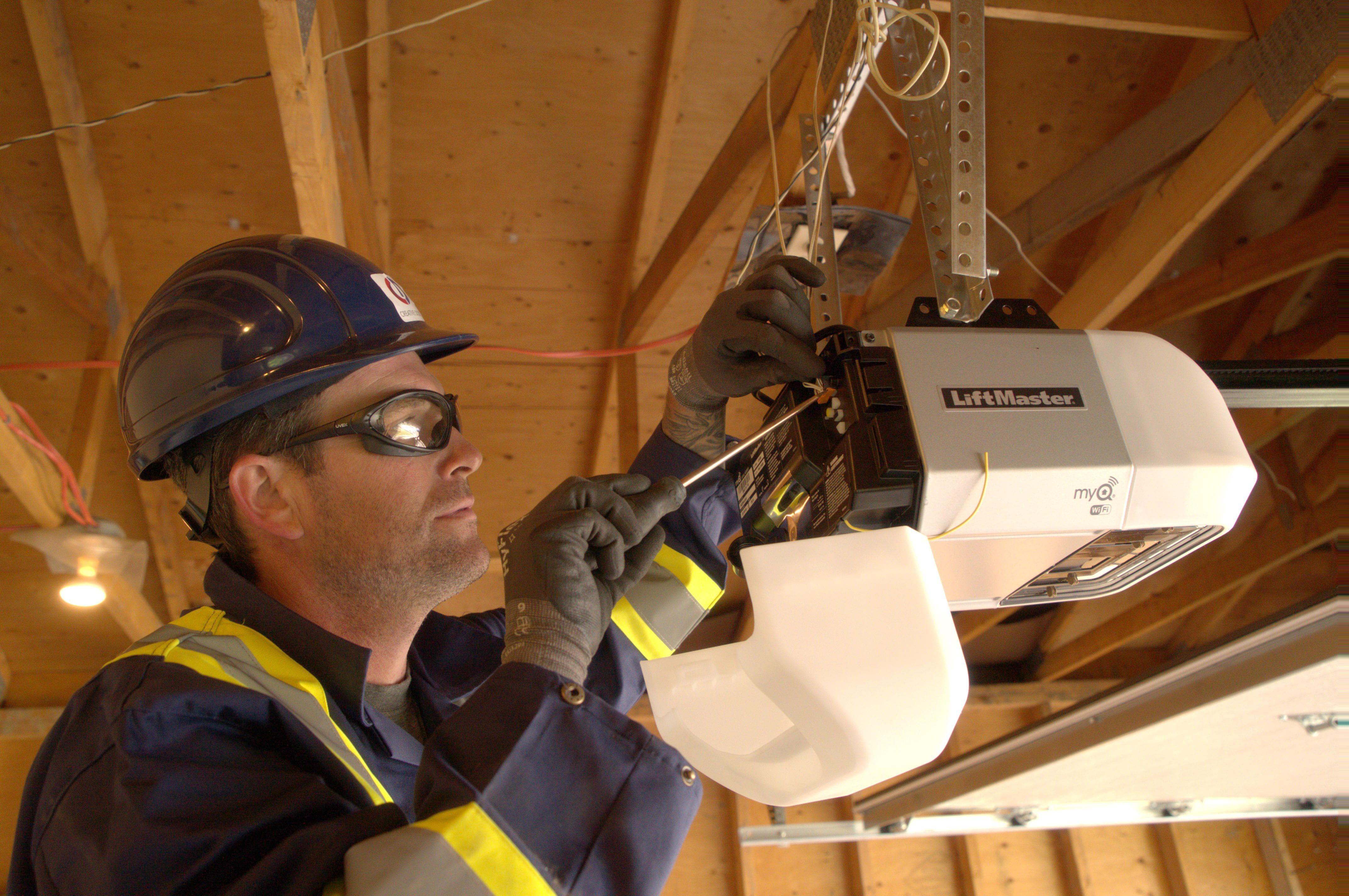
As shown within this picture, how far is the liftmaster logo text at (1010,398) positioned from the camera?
2.94ft

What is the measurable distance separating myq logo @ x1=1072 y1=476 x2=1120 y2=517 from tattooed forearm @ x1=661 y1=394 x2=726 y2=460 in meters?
0.58

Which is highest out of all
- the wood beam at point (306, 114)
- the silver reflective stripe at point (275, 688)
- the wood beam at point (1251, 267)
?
the wood beam at point (1251, 267)

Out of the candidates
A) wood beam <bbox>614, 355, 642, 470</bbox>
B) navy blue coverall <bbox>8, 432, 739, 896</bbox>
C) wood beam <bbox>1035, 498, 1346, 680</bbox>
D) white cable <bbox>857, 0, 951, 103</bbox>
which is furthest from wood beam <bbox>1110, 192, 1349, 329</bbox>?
navy blue coverall <bbox>8, 432, 739, 896</bbox>

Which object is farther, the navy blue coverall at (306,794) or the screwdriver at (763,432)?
the screwdriver at (763,432)

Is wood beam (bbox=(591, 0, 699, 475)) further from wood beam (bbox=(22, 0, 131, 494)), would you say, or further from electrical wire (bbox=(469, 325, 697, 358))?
wood beam (bbox=(22, 0, 131, 494))

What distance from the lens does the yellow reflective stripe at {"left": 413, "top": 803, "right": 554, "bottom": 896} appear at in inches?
28.9

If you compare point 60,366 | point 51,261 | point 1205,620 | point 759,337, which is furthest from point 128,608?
point 1205,620

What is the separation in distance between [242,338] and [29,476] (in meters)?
1.69

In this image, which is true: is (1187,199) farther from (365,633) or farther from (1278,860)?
(1278,860)

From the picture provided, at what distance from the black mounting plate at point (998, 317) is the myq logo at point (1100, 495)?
211 millimetres

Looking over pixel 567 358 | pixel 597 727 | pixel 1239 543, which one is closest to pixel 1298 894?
pixel 1239 543

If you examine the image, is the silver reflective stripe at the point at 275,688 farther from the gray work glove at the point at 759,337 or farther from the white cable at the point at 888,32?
the white cable at the point at 888,32

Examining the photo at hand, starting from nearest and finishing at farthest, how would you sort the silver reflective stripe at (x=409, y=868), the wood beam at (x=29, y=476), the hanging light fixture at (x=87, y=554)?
the silver reflective stripe at (x=409, y=868), the wood beam at (x=29, y=476), the hanging light fixture at (x=87, y=554)

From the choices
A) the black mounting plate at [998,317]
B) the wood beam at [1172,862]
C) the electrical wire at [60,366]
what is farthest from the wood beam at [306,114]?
the wood beam at [1172,862]
